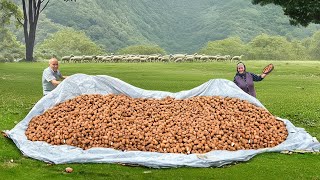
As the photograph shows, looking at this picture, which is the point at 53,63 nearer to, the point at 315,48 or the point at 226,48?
the point at 226,48

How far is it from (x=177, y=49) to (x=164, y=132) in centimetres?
9571

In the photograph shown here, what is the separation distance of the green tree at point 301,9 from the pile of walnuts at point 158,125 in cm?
1055

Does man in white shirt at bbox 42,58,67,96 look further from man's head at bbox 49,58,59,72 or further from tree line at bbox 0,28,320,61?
tree line at bbox 0,28,320,61

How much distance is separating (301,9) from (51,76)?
13.2 m

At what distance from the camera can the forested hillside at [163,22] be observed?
96688 millimetres

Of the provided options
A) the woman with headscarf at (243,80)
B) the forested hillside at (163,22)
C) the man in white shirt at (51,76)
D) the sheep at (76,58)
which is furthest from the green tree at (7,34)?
the woman with headscarf at (243,80)

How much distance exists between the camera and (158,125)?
9.71 m

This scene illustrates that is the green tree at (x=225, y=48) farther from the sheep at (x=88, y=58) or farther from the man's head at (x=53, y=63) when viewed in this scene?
the man's head at (x=53, y=63)

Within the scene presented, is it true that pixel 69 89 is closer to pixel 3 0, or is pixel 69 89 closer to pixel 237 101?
pixel 237 101

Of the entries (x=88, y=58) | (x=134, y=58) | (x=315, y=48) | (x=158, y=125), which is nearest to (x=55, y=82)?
(x=158, y=125)

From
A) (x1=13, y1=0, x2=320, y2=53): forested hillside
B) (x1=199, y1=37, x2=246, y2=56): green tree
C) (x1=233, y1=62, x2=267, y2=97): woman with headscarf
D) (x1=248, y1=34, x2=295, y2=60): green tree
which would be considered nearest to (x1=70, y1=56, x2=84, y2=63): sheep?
(x1=199, y1=37, x2=246, y2=56): green tree

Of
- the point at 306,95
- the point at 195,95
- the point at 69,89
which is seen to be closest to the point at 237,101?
the point at 195,95

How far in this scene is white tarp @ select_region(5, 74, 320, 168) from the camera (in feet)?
27.3

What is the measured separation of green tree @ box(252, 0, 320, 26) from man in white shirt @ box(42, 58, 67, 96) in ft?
36.5
